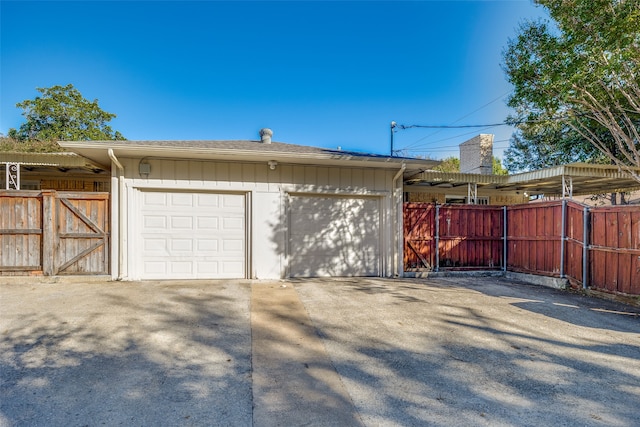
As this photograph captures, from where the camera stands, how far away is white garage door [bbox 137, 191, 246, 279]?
644 centimetres

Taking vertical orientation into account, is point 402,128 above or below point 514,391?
above

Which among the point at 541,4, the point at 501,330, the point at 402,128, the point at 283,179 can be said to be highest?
the point at 402,128

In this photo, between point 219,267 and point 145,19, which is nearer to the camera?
point 219,267

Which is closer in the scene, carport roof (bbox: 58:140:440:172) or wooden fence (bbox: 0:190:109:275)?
carport roof (bbox: 58:140:440:172)

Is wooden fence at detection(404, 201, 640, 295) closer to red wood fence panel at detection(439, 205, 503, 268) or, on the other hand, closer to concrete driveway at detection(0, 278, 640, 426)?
red wood fence panel at detection(439, 205, 503, 268)

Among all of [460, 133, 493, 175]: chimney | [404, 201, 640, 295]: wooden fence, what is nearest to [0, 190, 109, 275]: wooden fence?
[404, 201, 640, 295]: wooden fence

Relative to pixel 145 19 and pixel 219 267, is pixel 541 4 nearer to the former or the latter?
pixel 219 267

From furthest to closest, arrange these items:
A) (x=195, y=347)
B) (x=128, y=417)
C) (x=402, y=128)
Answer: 1. (x=402, y=128)
2. (x=195, y=347)
3. (x=128, y=417)

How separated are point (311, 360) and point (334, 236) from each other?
434 centimetres

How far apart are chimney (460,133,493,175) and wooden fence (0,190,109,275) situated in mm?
12838

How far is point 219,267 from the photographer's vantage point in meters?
6.64

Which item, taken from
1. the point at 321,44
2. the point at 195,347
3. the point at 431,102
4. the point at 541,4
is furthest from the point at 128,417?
the point at 431,102

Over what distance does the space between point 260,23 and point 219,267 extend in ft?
28.2

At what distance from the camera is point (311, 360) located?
9.81 feet
